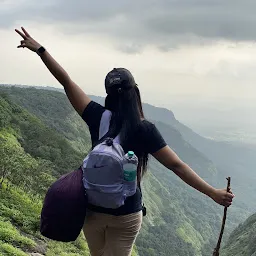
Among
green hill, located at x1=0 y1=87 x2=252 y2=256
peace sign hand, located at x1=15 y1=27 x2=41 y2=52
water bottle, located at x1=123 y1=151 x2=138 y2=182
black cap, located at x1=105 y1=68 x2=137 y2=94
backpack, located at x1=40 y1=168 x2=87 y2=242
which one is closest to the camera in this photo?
water bottle, located at x1=123 y1=151 x2=138 y2=182

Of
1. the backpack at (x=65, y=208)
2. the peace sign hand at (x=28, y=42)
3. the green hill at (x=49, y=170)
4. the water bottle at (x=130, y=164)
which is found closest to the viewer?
the water bottle at (x=130, y=164)

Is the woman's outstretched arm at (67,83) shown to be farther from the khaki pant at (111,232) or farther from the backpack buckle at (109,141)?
the khaki pant at (111,232)

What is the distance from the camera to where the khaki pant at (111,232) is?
368cm

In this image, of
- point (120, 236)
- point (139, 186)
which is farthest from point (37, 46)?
point (120, 236)

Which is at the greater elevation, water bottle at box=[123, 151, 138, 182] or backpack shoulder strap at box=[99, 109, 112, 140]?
backpack shoulder strap at box=[99, 109, 112, 140]

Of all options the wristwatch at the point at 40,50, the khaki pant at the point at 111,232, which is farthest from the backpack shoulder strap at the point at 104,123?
the wristwatch at the point at 40,50

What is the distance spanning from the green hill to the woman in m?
1.53

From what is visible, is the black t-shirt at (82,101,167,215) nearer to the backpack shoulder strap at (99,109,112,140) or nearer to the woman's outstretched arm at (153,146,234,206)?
the woman's outstretched arm at (153,146,234,206)

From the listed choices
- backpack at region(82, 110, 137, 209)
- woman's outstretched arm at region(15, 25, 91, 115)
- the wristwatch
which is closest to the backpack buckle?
backpack at region(82, 110, 137, 209)

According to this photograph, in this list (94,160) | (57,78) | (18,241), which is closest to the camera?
(94,160)

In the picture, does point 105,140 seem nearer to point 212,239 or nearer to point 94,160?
point 94,160

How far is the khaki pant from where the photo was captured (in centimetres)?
368

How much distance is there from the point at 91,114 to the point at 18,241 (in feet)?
19.7

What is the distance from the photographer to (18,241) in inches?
356
